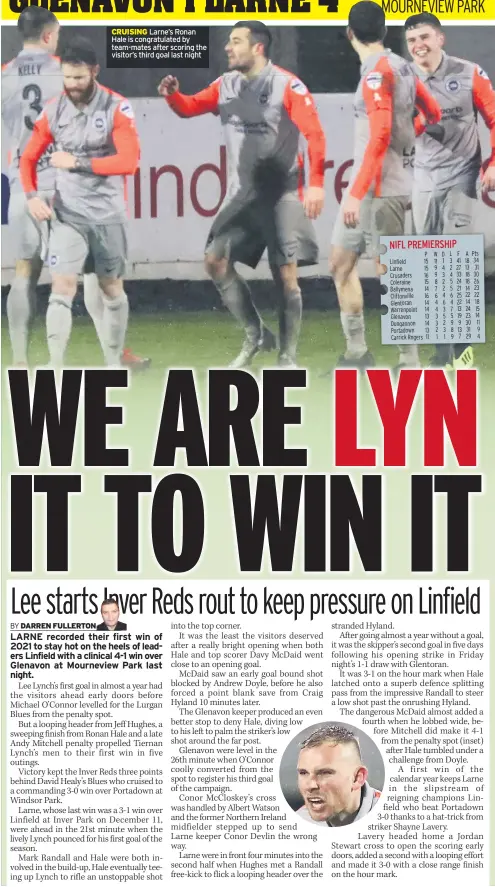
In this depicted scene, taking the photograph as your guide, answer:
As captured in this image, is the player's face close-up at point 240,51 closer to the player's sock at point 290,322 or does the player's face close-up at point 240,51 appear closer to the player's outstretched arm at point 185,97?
the player's outstretched arm at point 185,97

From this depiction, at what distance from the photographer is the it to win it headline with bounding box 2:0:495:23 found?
2.10 meters

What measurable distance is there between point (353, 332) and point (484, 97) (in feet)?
2.31

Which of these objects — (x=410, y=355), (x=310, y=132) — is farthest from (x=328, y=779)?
(x=310, y=132)

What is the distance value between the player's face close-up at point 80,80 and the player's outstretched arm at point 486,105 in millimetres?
998

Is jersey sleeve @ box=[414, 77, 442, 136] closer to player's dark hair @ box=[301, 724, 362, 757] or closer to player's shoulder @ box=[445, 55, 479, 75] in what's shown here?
player's shoulder @ box=[445, 55, 479, 75]

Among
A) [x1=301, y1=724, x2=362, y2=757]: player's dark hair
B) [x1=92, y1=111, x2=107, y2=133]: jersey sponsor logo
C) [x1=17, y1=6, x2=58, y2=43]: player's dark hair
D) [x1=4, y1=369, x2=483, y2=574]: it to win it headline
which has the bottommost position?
[x1=301, y1=724, x2=362, y2=757]: player's dark hair

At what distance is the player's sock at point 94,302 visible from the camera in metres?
2.13

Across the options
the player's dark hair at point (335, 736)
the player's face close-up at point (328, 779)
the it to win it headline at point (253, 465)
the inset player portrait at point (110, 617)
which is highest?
the it to win it headline at point (253, 465)

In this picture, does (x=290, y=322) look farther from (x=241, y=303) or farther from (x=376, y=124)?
(x=376, y=124)

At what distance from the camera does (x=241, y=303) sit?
2.13 meters

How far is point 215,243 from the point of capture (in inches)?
83.7

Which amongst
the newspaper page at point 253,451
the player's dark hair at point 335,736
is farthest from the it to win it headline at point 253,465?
the player's dark hair at point 335,736
